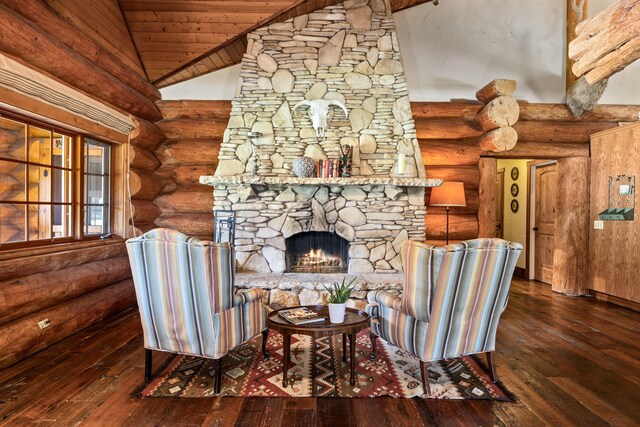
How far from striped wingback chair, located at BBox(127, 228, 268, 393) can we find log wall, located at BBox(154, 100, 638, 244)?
297 centimetres

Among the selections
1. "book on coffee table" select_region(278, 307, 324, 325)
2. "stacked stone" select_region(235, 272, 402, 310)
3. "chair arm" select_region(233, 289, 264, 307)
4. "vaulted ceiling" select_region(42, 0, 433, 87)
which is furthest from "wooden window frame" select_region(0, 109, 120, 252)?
"book on coffee table" select_region(278, 307, 324, 325)

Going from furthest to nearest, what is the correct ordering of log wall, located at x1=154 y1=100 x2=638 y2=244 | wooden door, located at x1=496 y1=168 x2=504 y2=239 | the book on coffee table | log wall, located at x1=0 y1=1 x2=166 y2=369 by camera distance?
wooden door, located at x1=496 y1=168 x2=504 y2=239, log wall, located at x1=154 y1=100 x2=638 y2=244, log wall, located at x1=0 y1=1 x2=166 y2=369, the book on coffee table

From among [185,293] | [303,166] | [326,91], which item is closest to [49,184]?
[185,293]

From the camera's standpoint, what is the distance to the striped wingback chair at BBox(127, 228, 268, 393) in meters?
2.29

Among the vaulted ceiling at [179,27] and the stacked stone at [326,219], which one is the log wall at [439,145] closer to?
the vaulted ceiling at [179,27]

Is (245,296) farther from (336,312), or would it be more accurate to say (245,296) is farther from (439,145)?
(439,145)

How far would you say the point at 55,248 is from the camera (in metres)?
3.50

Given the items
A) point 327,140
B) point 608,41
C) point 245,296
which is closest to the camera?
point 245,296

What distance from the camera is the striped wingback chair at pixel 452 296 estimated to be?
7.59 feet

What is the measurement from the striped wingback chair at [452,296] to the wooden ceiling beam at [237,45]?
365cm

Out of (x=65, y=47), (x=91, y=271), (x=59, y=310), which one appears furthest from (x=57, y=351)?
(x=65, y=47)

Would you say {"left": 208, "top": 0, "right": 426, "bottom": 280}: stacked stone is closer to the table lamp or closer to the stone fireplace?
the stone fireplace

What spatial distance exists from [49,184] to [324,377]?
329 centimetres

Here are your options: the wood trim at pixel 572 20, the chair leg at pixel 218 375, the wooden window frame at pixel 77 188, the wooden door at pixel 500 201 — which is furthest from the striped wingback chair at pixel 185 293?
the wooden door at pixel 500 201
